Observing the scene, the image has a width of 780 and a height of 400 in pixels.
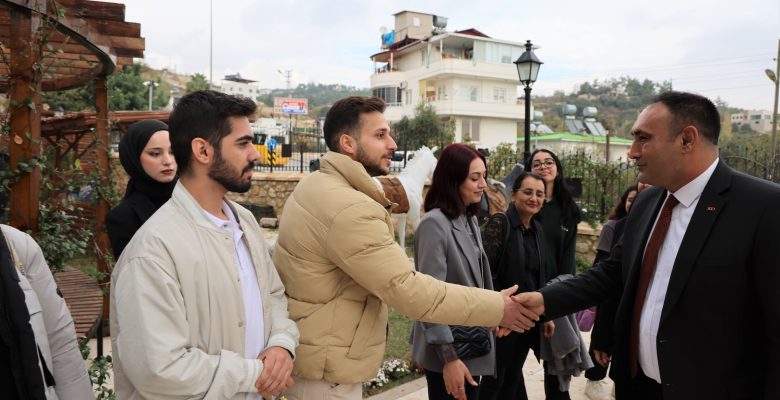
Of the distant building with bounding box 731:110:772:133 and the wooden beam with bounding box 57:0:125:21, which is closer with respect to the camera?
the wooden beam with bounding box 57:0:125:21

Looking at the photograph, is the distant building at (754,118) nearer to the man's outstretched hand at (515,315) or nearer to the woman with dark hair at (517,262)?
the woman with dark hair at (517,262)

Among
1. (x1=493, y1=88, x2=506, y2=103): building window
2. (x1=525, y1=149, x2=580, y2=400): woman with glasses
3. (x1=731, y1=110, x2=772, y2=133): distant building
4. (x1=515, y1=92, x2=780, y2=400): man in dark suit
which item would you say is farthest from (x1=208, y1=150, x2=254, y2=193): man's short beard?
(x1=731, y1=110, x2=772, y2=133): distant building

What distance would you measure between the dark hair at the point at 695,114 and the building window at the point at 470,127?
4135cm

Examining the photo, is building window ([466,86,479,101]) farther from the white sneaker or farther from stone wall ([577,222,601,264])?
the white sneaker

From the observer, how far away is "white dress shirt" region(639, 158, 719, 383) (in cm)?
212

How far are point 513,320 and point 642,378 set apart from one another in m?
0.62

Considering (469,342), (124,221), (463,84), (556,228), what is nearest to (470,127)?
(463,84)

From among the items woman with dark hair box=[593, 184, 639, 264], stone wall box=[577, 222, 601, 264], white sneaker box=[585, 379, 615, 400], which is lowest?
white sneaker box=[585, 379, 615, 400]

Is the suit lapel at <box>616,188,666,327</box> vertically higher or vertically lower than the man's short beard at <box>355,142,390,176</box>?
lower

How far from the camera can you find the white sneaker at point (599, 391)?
4.30 metres

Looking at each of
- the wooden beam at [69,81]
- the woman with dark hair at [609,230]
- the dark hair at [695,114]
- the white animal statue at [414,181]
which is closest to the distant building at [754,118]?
the white animal statue at [414,181]

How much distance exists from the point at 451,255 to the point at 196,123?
1.63m

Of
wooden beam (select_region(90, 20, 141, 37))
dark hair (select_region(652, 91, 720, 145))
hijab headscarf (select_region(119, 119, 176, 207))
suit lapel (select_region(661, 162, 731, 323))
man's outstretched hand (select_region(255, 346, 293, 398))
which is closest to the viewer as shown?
man's outstretched hand (select_region(255, 346, 293, 398))

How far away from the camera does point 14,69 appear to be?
7.87 ft
